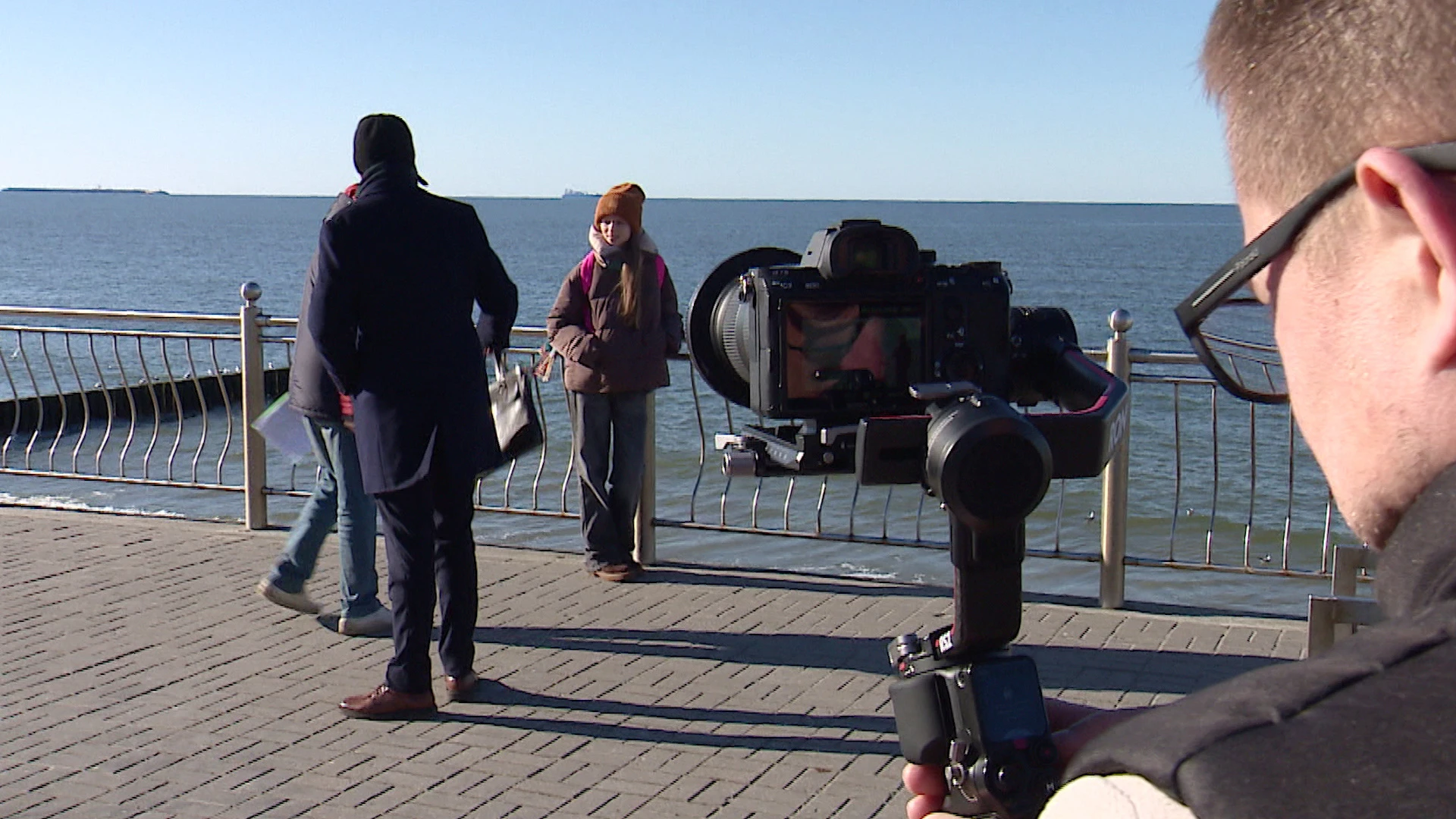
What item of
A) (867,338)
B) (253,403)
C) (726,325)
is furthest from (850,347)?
(253,403)

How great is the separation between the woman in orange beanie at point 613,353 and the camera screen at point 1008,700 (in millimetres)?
5557

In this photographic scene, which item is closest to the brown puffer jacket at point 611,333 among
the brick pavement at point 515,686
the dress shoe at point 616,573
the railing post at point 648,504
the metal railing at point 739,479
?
the railing post at point 648,504

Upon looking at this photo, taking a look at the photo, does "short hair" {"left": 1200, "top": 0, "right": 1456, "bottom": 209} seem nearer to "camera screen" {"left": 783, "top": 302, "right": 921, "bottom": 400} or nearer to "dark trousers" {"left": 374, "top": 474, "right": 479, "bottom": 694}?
"camera screen" {"left": 783, "top": 302, "right": 921, "bottom": 400}

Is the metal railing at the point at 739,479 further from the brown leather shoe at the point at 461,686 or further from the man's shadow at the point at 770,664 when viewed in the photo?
the brown leather shoe at the point at 461,686

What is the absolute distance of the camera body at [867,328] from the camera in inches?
81.0

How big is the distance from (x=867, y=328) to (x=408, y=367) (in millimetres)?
3637

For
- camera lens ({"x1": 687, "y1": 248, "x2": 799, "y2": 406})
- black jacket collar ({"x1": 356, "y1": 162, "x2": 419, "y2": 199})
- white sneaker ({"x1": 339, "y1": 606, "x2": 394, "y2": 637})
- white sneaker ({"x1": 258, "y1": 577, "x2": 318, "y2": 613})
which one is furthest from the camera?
white sneaker ({"x1": 258, "y1": 577, "x2": 318, "y2": 613})

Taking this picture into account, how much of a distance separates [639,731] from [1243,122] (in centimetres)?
472

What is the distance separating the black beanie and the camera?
10.8 feet

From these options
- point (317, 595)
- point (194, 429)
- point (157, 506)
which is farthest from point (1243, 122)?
point (194, 429)

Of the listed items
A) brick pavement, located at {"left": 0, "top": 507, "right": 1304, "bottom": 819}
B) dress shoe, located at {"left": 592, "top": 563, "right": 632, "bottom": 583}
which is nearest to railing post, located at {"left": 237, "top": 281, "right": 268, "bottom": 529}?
brick pavement, located at {"left": 0, "top": 507, "right": 1304, "bottom": 819}

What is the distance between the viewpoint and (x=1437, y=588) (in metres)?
0.86

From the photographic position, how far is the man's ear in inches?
34.6

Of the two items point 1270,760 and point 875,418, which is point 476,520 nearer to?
point 875,418
